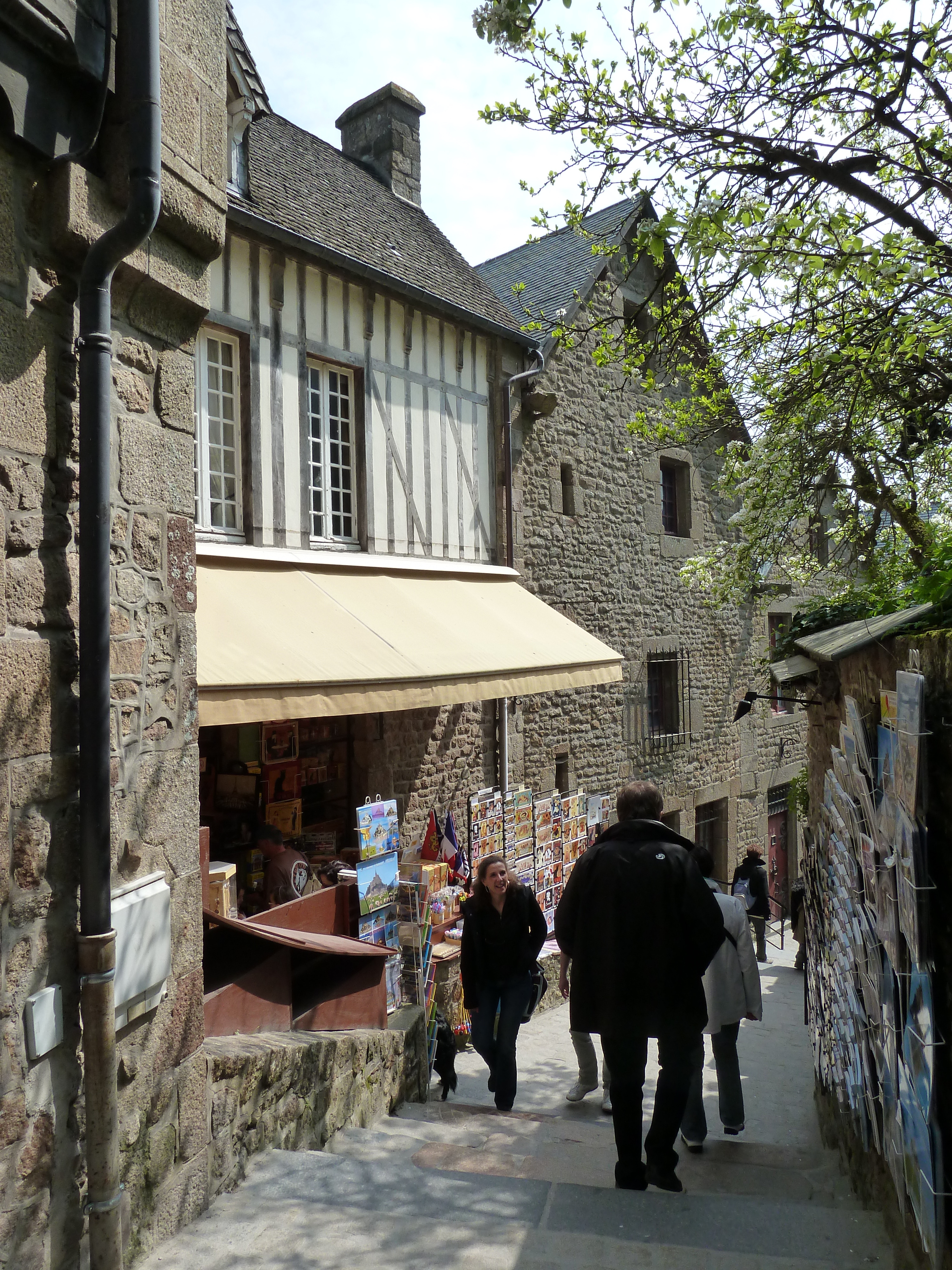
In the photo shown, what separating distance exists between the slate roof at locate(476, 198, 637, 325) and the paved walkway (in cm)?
767

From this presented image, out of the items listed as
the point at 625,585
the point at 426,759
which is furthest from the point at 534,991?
the point at 625,585

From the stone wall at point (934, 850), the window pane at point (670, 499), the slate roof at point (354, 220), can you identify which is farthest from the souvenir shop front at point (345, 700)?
the window pane at point (670, 499)

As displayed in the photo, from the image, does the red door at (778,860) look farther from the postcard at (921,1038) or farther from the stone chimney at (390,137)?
the postcard at (921,1038)

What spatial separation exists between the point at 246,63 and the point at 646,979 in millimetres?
6403

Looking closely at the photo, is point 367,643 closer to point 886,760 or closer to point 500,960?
point 500,960

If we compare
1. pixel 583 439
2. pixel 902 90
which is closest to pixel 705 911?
pixel 902 90

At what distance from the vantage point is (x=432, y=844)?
848cm

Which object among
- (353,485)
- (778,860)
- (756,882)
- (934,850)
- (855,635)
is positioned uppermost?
(353,485)

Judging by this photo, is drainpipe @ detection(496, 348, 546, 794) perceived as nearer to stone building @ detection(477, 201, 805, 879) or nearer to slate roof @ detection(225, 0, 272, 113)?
stone building @ detection(477, 201, 805, 879)

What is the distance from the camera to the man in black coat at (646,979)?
3396 millimetres

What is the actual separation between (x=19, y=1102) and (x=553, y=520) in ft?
28.8

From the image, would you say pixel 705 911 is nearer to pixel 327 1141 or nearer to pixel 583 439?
pixel 327 1141

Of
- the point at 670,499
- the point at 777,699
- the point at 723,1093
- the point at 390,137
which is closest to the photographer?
the point at 723,1093

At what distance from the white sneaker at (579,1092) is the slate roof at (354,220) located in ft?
19.7
